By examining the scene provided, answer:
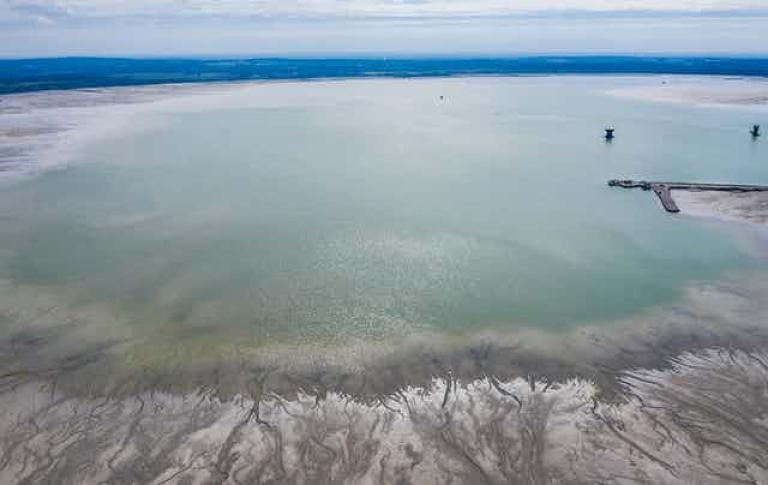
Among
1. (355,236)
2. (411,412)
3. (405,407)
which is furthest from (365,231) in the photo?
(411,412)

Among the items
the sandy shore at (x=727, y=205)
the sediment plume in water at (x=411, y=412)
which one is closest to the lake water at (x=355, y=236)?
the sediment plume in water at (x=411, y=412)

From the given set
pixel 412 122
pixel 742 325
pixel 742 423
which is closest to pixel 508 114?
pixel 412 122

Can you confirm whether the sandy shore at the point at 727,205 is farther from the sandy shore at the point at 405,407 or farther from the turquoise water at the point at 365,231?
the sandy shore at the point at 405,407

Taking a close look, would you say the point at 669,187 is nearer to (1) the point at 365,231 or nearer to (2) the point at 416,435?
(1) the point at 365,231

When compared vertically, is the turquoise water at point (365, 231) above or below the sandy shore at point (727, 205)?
above

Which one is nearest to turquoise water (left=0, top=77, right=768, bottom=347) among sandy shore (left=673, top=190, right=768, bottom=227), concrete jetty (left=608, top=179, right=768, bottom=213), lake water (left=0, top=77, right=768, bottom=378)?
lake water (left=0, top=77, right=768, bottom=378)

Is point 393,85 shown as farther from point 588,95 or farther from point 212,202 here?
point 212,202
